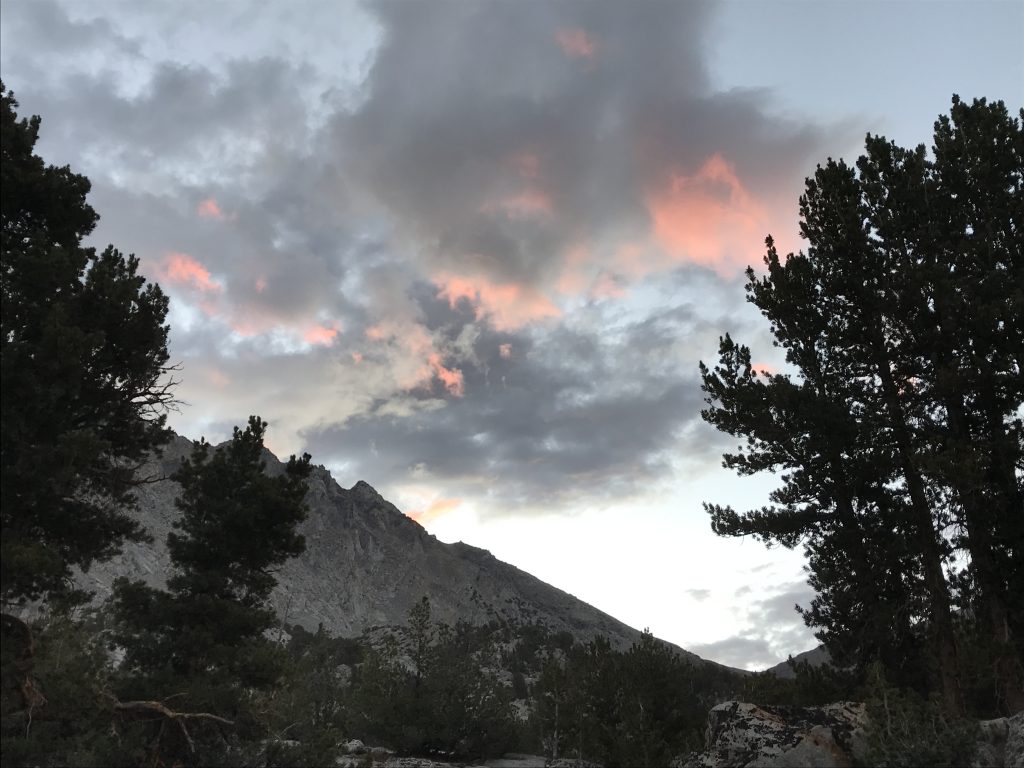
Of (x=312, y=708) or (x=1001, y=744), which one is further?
(x=312, y=708)

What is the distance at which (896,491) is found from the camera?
19891 mm

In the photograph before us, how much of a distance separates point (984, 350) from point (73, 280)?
22.6 m

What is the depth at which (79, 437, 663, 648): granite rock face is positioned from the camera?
136750 mm

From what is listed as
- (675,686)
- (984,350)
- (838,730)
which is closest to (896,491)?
(984,350)

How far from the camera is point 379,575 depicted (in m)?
165

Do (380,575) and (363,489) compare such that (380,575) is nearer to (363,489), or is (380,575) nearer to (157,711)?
(363,489)

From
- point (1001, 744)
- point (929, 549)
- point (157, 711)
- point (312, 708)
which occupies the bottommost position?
point (312, 708)

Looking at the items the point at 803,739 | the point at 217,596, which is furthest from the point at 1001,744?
the point at 217,596

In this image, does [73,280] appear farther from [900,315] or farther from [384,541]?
[384,541]

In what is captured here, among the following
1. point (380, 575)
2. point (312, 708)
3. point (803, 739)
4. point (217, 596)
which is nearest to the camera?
point (803, 739)

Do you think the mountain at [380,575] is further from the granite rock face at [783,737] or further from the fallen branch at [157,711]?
the granite rock face at [783,737]

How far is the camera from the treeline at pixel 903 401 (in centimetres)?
1797

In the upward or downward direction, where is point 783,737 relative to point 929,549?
downward

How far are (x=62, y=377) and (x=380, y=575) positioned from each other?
161 meters
